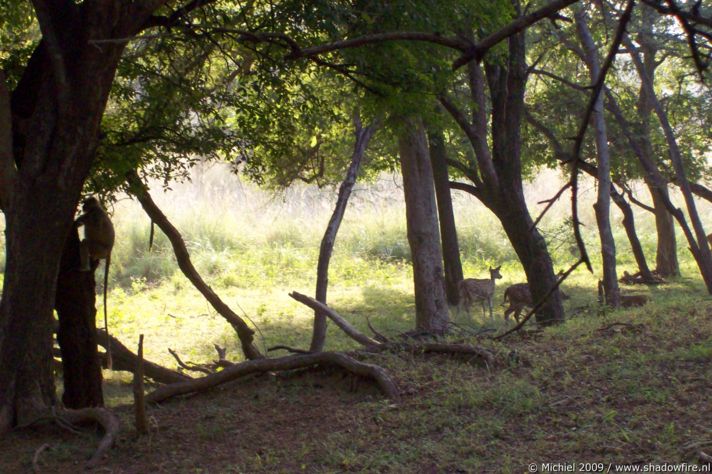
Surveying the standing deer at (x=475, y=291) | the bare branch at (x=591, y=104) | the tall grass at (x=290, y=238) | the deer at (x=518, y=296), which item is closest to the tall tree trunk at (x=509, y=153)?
the deer at (x=518, y=296)

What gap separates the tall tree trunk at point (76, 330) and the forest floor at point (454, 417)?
1.60 ft

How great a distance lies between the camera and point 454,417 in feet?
18.5

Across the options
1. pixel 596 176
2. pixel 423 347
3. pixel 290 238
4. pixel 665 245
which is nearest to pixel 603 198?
pixel 596 176

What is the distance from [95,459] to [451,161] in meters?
12.7

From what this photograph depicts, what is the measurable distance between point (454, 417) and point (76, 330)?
149 inches

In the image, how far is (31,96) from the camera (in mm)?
7121

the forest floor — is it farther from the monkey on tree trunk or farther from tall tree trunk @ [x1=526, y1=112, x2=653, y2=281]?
tall tree trunk @ [x1=526, y1=112, x2=653, y2=281]

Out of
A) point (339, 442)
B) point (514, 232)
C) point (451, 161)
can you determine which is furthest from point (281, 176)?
Answer: point (339, 442)

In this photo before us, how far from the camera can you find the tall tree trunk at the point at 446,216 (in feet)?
55.2

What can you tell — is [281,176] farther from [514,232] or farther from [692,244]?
[692,244]

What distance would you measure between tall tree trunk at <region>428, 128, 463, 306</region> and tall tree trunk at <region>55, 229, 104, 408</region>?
915cm

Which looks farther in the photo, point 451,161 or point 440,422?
point 451,161

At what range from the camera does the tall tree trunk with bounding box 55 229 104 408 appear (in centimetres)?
754

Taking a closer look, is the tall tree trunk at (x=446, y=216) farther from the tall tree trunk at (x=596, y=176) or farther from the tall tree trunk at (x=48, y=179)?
the tall tree trunk at (x=48, y=179)
